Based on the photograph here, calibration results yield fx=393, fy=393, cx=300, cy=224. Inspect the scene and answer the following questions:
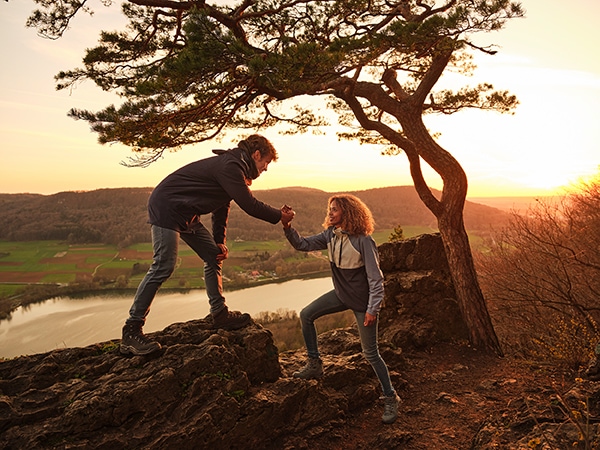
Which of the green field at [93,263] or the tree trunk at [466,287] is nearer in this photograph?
the tree trunk at [466,287]

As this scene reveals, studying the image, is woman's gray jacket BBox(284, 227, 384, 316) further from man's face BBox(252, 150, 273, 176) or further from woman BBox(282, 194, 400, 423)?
man's face BBox(252, 150, 273, 176)

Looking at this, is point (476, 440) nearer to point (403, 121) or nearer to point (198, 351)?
point (198, 351)

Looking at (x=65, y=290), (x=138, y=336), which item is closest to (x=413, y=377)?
(x=138, y=336)

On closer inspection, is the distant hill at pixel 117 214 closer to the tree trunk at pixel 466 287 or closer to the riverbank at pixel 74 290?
the riverbank at pixel 74 290

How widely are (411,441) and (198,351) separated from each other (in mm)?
1893

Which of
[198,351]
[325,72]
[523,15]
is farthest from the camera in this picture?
[523,15]

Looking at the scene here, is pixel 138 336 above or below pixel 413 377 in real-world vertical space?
above

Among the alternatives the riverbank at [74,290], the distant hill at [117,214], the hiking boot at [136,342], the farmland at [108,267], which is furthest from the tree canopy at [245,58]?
the riverbank at [74,290]

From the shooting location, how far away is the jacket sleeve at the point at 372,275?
308cm

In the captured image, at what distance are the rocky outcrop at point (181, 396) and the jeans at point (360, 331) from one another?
35cm

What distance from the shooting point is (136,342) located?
3.13m

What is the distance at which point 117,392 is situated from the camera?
8.93 feet

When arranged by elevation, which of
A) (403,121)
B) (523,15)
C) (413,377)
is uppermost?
(523,15)

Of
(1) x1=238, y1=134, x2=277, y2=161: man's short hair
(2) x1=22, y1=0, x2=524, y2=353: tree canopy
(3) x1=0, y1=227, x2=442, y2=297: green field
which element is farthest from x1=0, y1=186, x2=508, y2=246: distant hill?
(1) x1=238, y1=134, x2=277, y2=161: man's short hair
